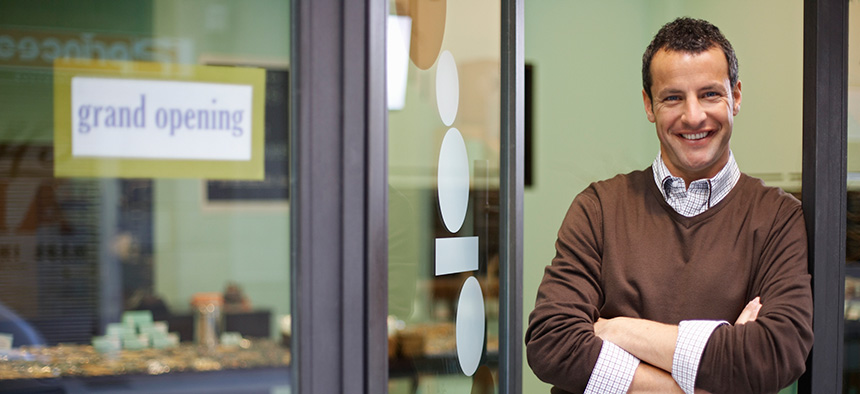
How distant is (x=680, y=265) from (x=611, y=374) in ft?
0.98

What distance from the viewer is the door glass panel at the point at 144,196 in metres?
1.38

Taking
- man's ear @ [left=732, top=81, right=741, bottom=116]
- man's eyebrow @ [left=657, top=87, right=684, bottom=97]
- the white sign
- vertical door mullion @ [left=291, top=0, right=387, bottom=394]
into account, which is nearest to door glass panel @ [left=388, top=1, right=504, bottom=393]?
vertical door mullion @ [left=291, top=0, right=387, bottom=394]

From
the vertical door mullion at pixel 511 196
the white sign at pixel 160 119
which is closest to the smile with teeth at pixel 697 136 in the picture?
the vertical door mullion at pixel 511 196

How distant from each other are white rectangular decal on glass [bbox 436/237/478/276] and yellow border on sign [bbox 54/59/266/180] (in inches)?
35.3

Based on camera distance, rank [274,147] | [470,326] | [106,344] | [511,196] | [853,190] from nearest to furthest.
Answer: [106,344]
[274,147]
[853,190]
[511,196]
[470,326]

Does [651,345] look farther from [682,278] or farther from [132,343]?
[132,343]

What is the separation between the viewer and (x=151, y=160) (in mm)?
1449

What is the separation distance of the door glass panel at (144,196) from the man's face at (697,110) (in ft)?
2.83

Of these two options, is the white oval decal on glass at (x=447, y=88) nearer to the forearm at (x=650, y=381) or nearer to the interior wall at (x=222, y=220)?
the interior wall at (x=222, y=220)

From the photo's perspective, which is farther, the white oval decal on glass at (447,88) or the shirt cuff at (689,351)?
the white oval decal on glass at (447,88)

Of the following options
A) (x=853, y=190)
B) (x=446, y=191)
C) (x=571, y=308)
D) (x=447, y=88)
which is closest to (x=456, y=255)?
(x=446, y=191)

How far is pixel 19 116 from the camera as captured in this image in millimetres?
1373

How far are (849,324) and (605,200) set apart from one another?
0.76 m

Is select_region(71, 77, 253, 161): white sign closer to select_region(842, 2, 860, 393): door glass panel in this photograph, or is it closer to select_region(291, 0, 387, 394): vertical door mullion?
select_region(291, 0, 387, 394): vertical door mullion
